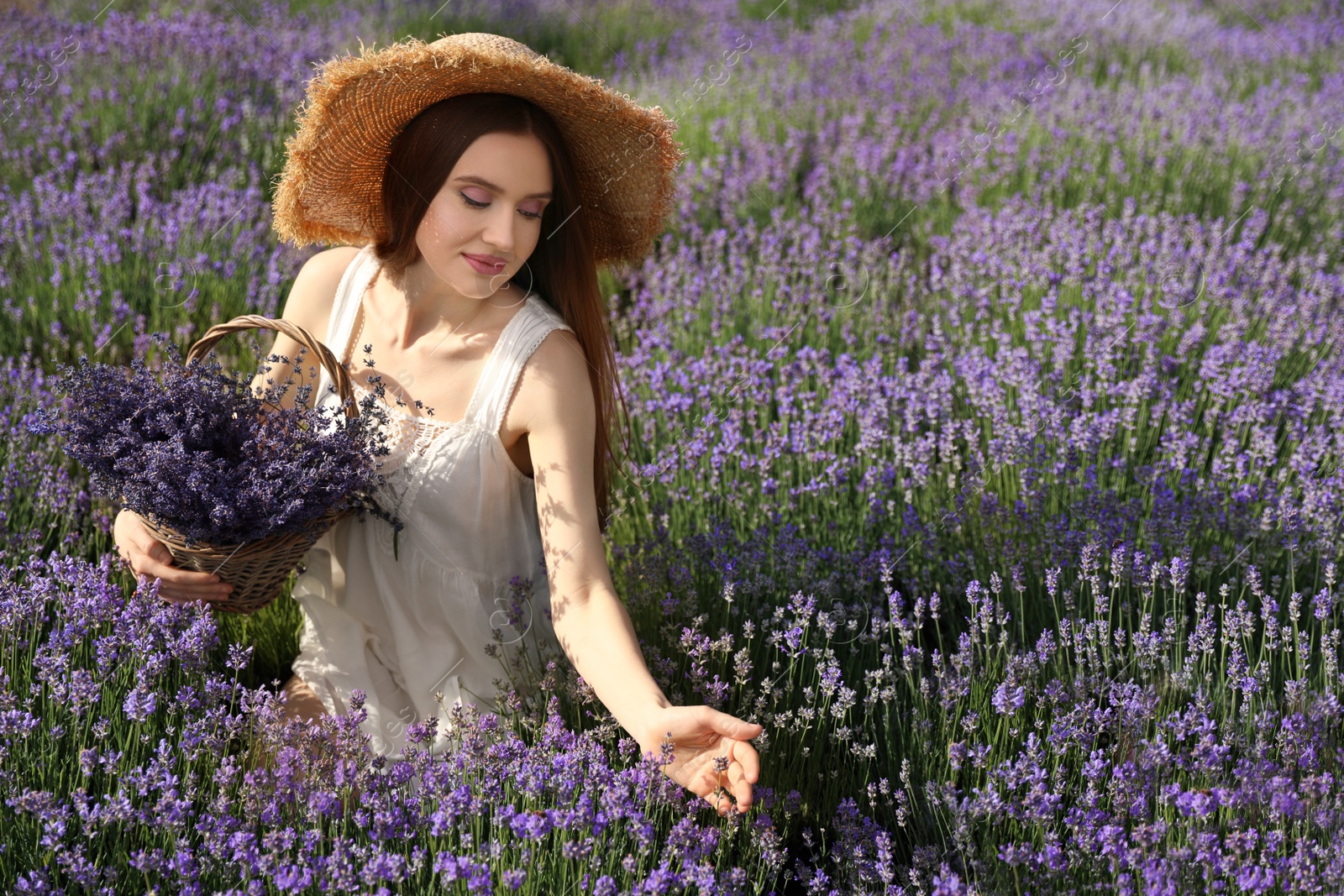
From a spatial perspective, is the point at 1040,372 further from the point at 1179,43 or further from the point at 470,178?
the point at 1179,43

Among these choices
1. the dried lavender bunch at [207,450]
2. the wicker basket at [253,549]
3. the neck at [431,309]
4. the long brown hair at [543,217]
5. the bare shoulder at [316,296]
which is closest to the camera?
the dried lavender bunch at [207,450]

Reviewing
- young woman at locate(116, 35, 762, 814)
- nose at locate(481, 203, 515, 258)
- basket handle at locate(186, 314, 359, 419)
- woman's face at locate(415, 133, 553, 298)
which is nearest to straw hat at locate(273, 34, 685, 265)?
young woman at locate(116, 35, 762, 814)

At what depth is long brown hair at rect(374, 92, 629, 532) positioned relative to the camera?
214cm

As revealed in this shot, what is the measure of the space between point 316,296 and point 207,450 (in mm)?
639

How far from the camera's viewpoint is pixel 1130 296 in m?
3.69

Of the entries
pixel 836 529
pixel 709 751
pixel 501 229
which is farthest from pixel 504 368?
pixel 836 529

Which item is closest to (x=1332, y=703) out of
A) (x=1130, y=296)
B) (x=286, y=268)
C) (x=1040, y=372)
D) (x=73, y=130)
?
(x=1040, y=372)

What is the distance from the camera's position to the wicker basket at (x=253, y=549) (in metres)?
2.02

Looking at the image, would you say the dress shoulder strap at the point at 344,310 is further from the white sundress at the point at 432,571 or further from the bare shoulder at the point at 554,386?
→ the bare shoulder at the point at 554,386

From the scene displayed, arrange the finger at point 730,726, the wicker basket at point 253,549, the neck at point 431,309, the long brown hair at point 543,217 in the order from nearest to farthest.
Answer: the finger at point 730,726 < the wicker basket at point 253,549 < the long brown hair at point 543,217 < the neck at point 431,309

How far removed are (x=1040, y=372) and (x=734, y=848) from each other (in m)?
1.98

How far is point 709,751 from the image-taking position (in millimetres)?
1786

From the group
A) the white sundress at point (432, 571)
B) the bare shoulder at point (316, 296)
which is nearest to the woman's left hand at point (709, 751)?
the white sundress at point (432, 571)

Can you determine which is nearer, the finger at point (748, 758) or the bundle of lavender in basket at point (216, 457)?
the finger at point (748, 758)
